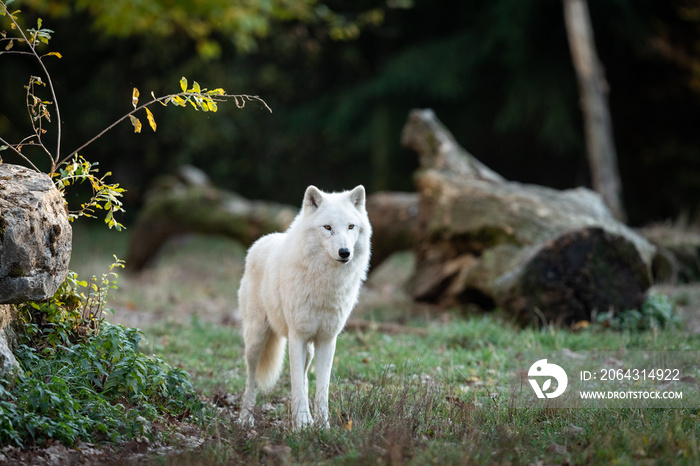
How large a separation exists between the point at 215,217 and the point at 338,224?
782 centimetres

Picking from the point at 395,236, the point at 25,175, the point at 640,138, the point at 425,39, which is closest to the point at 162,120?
the point at 425,39

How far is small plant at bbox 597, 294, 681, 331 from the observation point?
22.8ft

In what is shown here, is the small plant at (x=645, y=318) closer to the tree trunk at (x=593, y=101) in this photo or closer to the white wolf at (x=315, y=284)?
the white wolf at (x=315, y=284)

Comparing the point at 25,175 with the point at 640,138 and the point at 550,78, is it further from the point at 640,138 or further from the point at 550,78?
the point at 640,138

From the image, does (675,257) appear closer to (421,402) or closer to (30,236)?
(421,402)

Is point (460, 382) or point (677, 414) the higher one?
point (677, 414)

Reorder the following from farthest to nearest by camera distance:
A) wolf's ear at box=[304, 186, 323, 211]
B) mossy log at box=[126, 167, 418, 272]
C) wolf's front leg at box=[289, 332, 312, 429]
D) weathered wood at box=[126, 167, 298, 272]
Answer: weathered wood at box=[126, 167, 298, 272] → mossy log at box=[126, 167, 418, 272] → wolf's ear at box=[304, 186, 323, 211] → wolf's front leg at box=[289, 332, 312, 429]

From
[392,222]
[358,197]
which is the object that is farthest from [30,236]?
[392,222]

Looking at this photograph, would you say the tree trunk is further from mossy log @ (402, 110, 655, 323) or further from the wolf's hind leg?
the wolf's hind leg

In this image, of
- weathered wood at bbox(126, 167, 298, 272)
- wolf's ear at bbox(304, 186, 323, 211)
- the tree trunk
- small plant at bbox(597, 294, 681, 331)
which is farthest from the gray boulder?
the tree trunk

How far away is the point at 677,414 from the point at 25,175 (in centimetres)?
429

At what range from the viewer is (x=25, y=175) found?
158 inches

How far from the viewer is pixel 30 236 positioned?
3645mm

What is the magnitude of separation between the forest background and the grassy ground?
8313 mm
